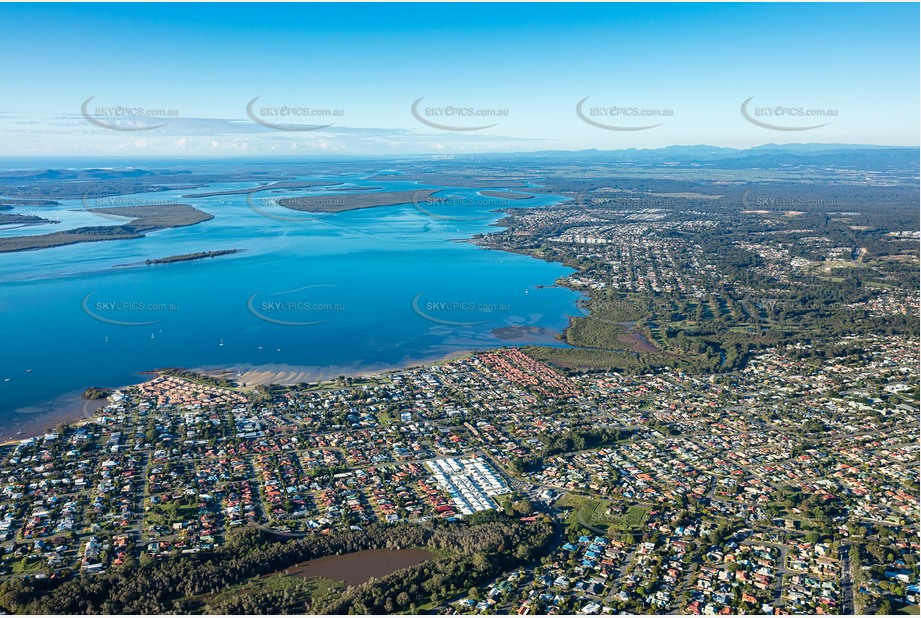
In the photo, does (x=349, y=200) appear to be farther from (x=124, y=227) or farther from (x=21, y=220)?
(x=21, y=220)

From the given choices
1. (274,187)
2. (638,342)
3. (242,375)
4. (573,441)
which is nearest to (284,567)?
(573,441)

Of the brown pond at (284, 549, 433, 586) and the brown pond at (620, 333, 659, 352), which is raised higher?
the brown pond at (620, 333, 659, 352)

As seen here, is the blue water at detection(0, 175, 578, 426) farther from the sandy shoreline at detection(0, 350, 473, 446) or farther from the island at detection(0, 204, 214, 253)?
the island at detection(0, 204, 214, 253)

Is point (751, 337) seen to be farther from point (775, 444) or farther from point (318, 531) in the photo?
point (318, 531)

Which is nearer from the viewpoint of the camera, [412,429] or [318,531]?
[318,531]

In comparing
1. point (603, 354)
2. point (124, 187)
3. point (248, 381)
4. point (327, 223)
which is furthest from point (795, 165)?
point (248, 381)

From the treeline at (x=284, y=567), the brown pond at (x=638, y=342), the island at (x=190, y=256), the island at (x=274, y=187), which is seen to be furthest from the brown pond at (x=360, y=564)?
the island at (x=274, y=187)

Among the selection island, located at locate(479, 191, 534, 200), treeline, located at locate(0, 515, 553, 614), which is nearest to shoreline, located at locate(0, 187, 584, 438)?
treeline, located at locate(0, 515, 553, 614)
